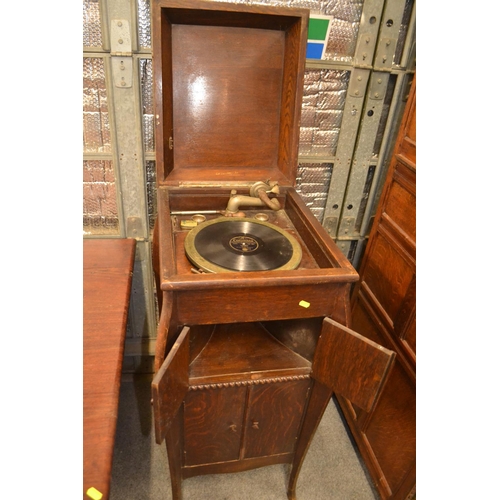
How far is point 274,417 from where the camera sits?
152 centimetres

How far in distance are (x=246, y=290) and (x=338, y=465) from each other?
1329mm

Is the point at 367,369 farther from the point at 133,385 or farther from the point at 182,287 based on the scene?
the point at 133,385

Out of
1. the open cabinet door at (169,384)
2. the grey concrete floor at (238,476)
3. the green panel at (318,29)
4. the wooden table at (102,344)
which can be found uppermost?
the green panel at (318,29)

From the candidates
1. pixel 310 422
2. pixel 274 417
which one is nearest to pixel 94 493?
pixel 274 417

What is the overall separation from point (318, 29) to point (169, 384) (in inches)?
62.0

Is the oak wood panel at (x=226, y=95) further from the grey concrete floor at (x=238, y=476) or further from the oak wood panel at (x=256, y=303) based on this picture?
the grey concrete floor at (x=238, y=476)

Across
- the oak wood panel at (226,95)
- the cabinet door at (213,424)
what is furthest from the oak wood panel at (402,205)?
the cabinet door at (213,424)

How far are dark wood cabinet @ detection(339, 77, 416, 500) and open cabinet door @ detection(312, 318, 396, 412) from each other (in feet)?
1.34

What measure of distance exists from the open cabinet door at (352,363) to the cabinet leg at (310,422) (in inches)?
5.5

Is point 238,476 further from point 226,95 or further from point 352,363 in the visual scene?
point 226,95

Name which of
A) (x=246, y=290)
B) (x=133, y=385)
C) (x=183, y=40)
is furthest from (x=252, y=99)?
(x=133, y=385)

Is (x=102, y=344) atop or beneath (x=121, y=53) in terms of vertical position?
beneath

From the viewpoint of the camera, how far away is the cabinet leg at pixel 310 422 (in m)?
1.44

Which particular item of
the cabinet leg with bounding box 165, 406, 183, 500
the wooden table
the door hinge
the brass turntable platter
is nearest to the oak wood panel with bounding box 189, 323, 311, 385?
the cabinet leg with bounding box 165, 406, 183, 500
